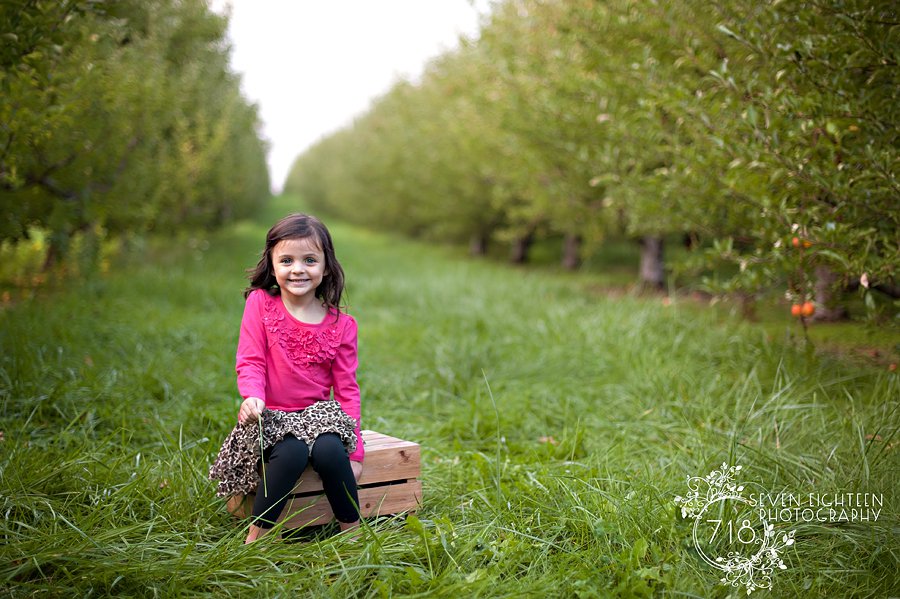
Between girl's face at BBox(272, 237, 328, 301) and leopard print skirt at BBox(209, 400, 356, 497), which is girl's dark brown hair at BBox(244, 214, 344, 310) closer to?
girl's face at BBox(272, 237, 328, 301)

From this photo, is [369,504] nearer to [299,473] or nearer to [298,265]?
[299,473]

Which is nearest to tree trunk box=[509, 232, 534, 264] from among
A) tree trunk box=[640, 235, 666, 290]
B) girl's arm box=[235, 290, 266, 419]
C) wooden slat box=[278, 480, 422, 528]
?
tree trunk box=[640, 235, 666, 290]

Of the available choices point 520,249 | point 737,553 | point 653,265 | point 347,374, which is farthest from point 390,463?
point 520,249

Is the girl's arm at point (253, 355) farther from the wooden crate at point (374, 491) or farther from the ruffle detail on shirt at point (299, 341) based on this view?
the wooden crate at point (374, 491)

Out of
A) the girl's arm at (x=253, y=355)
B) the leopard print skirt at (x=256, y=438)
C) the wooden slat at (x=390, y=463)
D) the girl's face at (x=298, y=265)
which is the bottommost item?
the wooden slat at (x=390, y=463)

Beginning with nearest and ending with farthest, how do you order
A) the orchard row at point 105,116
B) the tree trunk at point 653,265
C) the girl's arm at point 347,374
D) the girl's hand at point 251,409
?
the girl's hand at point 251,409
the girl's arm at point 347,374
the orchard row at point 105,116
the tree trunk at point 653,265

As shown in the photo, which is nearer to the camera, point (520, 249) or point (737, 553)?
point (737, 553)

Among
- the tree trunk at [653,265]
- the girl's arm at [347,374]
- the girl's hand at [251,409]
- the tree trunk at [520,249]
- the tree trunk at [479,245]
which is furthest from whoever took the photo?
the tree trunk at [479,245]

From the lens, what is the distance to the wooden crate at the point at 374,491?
9.45 ft

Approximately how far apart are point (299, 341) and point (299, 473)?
1.80 feet

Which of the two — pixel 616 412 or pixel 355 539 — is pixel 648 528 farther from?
pixel 616 412

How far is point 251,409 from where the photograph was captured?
106 inches

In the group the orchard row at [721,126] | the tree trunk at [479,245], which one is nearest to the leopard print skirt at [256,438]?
the orchard row at [721,126]

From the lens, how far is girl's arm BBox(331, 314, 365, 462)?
10.00ft
